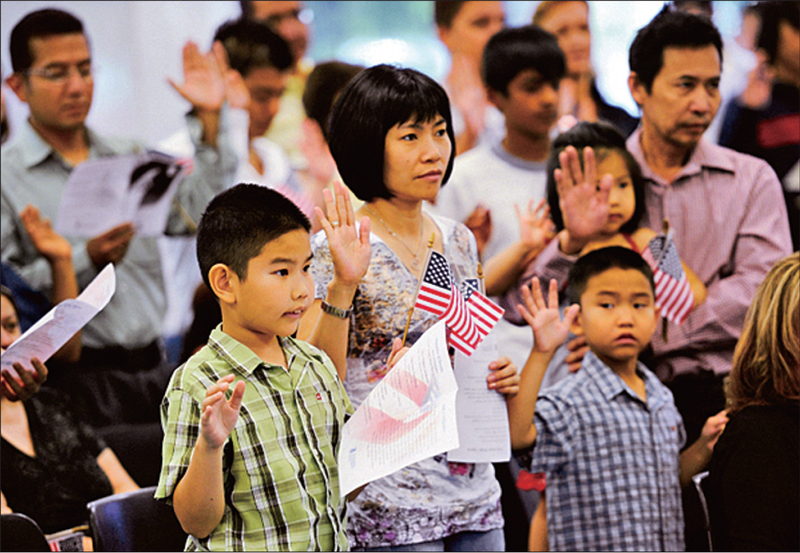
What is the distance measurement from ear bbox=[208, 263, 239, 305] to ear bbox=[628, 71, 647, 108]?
2136mm

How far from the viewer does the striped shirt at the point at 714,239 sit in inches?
126

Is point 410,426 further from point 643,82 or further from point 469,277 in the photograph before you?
point 643,82

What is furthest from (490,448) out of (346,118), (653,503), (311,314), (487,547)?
(346,118)

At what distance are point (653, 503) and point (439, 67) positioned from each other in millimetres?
1923

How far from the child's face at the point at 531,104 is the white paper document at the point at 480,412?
55.9 inches

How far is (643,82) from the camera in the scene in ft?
10.9

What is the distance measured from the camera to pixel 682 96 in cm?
325

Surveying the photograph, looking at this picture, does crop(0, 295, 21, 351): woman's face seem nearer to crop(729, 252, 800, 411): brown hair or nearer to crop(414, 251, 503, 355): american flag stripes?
crop(414, 251, 503, 355): american flag stripes

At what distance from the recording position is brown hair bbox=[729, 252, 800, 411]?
7.73ft

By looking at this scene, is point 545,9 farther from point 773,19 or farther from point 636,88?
point 773,19

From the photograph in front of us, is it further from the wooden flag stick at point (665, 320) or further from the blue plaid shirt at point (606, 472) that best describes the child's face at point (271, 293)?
the wooden flag stick at point (665, 320)

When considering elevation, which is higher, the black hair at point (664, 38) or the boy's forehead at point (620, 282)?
the black hair at point (664, 38)

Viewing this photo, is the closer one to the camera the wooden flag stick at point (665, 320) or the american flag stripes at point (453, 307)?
the american flag stripes at point (453, 307)

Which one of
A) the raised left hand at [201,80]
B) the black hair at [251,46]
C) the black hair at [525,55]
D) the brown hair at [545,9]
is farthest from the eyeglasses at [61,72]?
the brown hair at [545,9]
